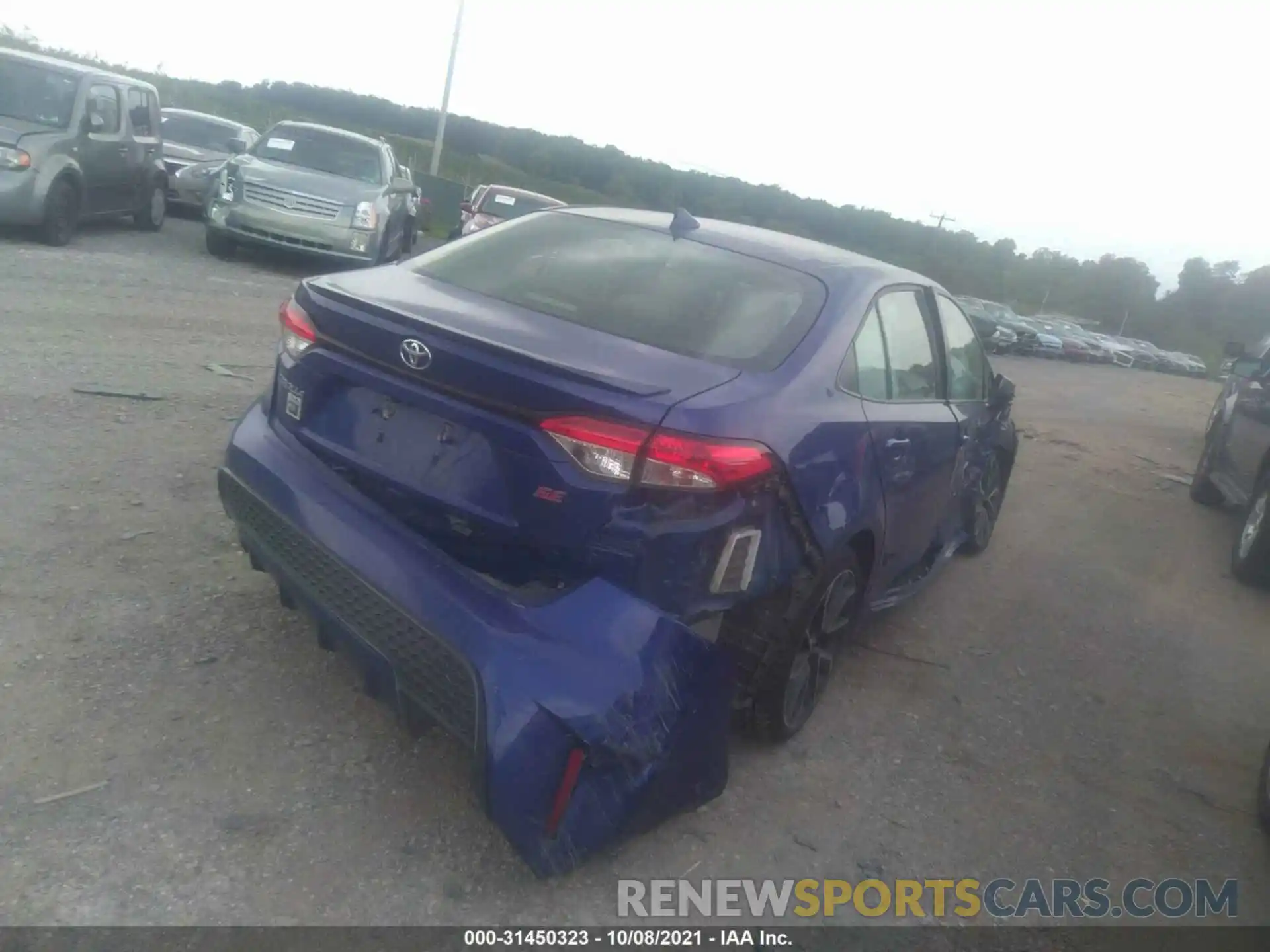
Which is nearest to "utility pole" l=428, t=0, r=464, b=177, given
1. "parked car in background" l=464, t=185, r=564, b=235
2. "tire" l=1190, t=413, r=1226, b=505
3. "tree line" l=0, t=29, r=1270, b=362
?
"tree line" l=0, t=29, r=1270, b=362

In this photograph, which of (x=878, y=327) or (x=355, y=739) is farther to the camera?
(x=878, y=327)

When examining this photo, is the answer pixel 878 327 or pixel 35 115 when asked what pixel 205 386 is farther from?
pixel 35 115

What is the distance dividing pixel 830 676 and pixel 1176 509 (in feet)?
22.2

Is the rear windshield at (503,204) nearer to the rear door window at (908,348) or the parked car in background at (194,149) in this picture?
the parked car in background at (194,149)

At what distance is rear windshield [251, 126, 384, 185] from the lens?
1290 centimetres

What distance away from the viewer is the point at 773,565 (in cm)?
324

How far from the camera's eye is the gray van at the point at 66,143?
1060cm

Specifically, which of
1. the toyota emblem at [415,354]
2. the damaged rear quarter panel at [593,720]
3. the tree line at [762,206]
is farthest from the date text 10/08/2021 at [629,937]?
the tree line at [762,206]

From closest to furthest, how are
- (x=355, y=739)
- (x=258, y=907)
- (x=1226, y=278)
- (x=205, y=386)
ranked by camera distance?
(x=258, y=907), (x=355, y=739), (x=205, y=386), (x=1226, y=278)

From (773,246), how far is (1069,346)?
1635 inches

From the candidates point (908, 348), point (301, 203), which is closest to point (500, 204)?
point (301, 203)

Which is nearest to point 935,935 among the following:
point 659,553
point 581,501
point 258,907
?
point 659,553

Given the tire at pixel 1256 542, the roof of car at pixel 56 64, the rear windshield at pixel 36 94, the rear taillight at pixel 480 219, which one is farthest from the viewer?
the rear taillight at pixel 480 219

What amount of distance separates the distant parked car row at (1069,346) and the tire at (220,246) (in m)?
17.5
